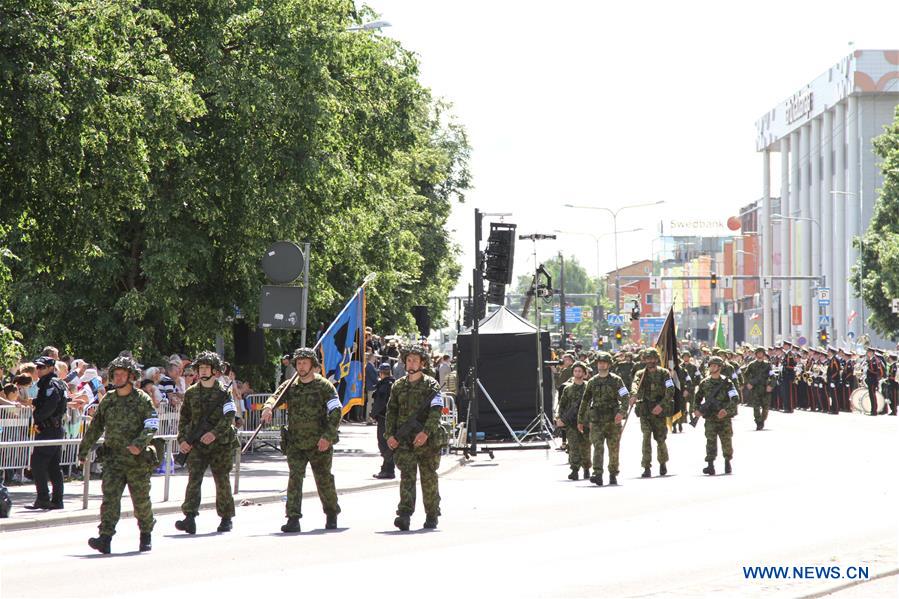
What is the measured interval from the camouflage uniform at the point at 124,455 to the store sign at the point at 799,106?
101004 mm

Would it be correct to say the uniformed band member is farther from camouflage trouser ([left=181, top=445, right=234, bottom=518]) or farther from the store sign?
the store sign

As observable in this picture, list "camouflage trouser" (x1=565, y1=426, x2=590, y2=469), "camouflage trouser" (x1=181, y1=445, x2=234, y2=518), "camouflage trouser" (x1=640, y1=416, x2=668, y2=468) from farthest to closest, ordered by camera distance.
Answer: "camouflage trouser" (x1=640, y1=416, x2=668, y2=468), "camouflage trouser" (x1=565, y1=426, x2=590, y2=469), "camouflage trouser" (x1=181, y1=445, x2=234, y2=518)

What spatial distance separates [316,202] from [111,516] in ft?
50.8

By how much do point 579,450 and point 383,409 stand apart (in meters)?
3.37

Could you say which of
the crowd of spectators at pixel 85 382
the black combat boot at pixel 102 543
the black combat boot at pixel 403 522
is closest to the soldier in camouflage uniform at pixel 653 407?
the crowd of spectators at pixel 85 382

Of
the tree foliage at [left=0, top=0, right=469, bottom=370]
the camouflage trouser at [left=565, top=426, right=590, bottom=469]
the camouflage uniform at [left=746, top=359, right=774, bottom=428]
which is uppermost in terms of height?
the tree foliage at [left=0, top=0, right=469, bottom=370]

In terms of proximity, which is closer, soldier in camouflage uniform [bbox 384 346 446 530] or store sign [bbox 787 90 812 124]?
soldier in camouflage uniform [bbox 384 346 446 530]

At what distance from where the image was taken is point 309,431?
47.4 ft

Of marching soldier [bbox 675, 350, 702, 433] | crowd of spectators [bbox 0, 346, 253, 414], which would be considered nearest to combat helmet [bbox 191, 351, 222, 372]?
crowd of spectators [bbox 0, 346, 253, 414]

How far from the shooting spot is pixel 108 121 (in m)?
19.5

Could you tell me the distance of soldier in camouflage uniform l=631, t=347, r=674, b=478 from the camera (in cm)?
2189

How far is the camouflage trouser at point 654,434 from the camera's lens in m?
21.8

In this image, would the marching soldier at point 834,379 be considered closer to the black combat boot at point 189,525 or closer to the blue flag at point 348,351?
the blue flag at point 348,351

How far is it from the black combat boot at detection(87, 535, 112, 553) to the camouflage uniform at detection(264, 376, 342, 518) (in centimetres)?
219
